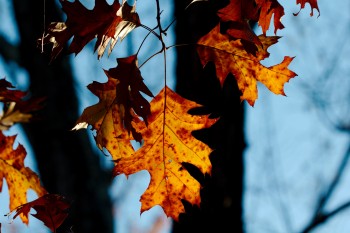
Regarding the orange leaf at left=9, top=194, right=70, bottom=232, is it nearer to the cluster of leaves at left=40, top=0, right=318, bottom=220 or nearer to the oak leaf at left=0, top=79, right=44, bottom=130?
the cluster of leaves at left=40, top=0, right=318, bottom=220

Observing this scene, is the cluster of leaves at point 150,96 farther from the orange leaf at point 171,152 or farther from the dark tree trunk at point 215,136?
the dark tree trunk at point 215,136

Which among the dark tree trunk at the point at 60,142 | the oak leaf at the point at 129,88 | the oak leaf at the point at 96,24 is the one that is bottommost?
the dark tree trunk at the point at 60,142

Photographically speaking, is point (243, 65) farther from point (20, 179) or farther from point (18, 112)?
point (18, 112)

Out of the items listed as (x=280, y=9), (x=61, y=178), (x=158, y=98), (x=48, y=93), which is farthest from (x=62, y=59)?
(x=280, y=9)

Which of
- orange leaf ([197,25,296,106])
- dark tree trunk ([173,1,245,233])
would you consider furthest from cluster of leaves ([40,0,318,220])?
dark tree trunk ([173,1,245,233])

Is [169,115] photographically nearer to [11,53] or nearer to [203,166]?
[203,166]

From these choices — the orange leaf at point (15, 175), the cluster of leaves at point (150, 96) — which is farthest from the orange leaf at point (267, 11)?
the orange leaf at point (15, 175)
